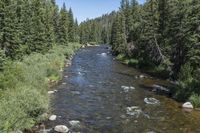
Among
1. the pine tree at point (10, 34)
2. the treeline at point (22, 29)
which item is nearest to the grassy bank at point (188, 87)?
the treeline at point (22, 29)

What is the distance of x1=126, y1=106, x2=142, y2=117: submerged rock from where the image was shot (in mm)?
34172

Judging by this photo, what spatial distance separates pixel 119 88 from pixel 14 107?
24017mm

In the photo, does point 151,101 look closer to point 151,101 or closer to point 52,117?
point 151,101

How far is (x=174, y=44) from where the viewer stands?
5725 cm

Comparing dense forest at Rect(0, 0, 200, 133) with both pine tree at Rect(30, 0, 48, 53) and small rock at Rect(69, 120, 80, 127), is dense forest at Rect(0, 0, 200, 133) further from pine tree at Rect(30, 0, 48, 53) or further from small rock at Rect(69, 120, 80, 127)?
small rock at Rect(69, 120, 80, 127)

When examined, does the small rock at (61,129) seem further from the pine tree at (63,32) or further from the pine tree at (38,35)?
the pine tree at (63,32)

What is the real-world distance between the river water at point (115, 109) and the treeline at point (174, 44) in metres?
4.08

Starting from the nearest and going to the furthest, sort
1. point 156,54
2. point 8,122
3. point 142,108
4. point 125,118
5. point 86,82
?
point 8,122
point 125,118
point 142,108
point 86,82
point 156,54

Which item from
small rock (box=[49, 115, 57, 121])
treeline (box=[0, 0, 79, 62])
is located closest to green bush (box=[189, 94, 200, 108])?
small rock (box=[49, 115, 57, 121])

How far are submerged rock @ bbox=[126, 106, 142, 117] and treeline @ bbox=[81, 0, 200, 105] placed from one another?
7.32m

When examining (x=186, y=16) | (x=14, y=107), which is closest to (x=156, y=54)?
(x=186, y=16)

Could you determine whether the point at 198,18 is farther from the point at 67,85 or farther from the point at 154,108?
the point at 67,85

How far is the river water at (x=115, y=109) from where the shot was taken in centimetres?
2983

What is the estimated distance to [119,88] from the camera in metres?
46.5
